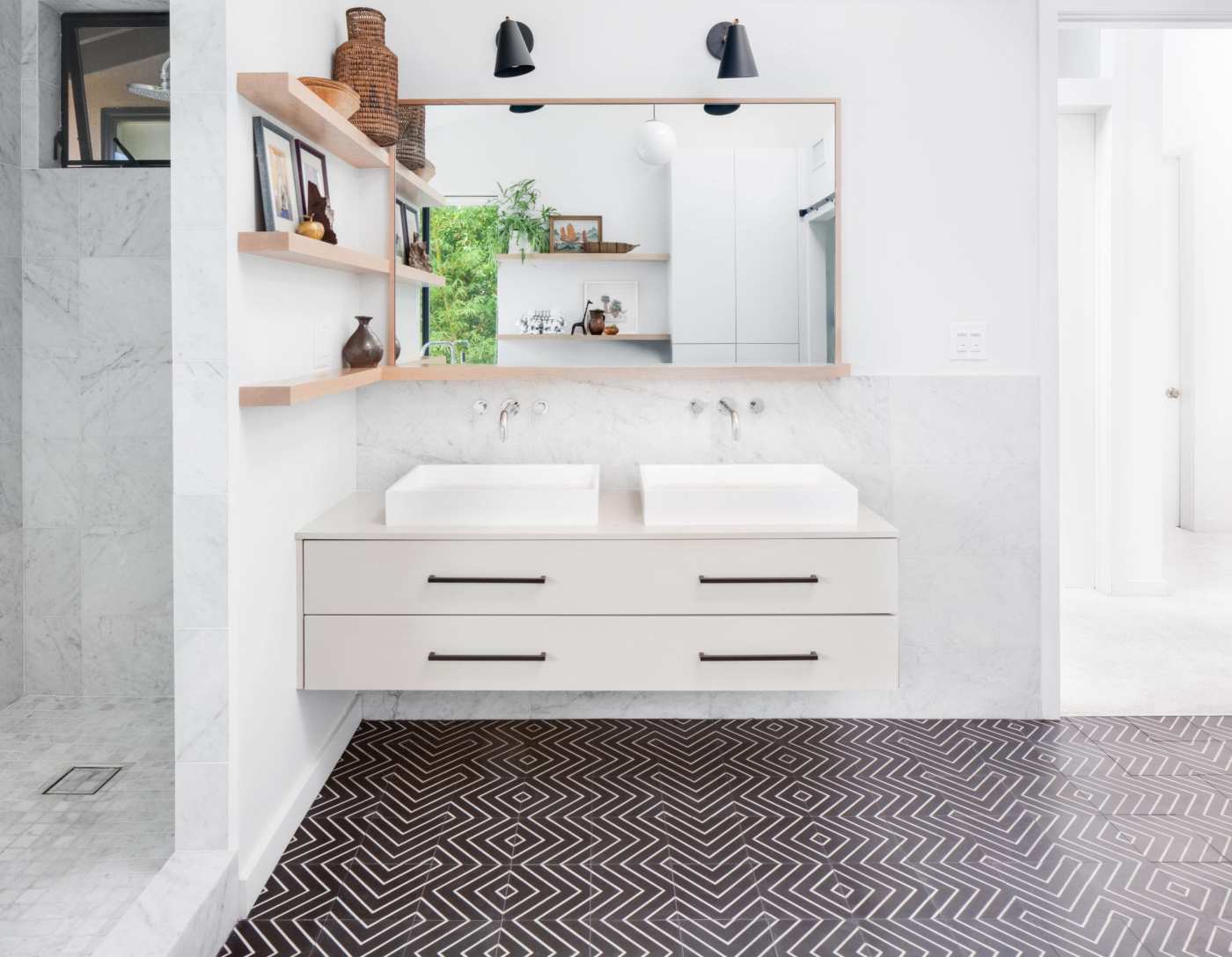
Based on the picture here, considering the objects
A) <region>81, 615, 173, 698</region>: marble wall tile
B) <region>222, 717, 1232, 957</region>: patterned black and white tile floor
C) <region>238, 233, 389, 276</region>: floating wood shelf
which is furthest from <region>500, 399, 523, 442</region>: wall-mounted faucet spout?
<region>81, 615, 173, 698</region>: marble wall tile

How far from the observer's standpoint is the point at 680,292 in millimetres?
3287

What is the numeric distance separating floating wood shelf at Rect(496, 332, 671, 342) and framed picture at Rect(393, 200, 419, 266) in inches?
17.1

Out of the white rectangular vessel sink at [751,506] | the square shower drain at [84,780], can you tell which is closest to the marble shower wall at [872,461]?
the white rectangular vessel sink at [751,506]

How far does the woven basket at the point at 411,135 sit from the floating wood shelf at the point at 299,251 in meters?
0.61

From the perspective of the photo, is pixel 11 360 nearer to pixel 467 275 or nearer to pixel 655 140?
pixel 467 275

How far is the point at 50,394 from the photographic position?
331cm

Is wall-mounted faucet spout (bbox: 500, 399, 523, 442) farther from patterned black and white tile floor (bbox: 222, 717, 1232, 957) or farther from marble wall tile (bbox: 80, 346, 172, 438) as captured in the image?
marble wall tile (bbox: 80, 346, 172, 438)

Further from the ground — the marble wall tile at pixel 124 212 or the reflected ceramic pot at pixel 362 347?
the marble wall tile at pixel 124 212

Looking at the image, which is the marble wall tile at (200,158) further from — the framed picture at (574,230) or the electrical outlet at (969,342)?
the electrical outlet at (969,342)

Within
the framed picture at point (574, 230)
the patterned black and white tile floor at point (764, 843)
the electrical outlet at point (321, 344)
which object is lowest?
the patterned black and white tile floor at point (764, 843)

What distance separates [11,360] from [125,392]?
0.36 metres

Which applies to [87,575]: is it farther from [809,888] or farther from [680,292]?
[809,888]

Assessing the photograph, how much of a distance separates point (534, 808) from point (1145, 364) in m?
3.78

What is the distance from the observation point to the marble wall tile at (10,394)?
3.22 meters
